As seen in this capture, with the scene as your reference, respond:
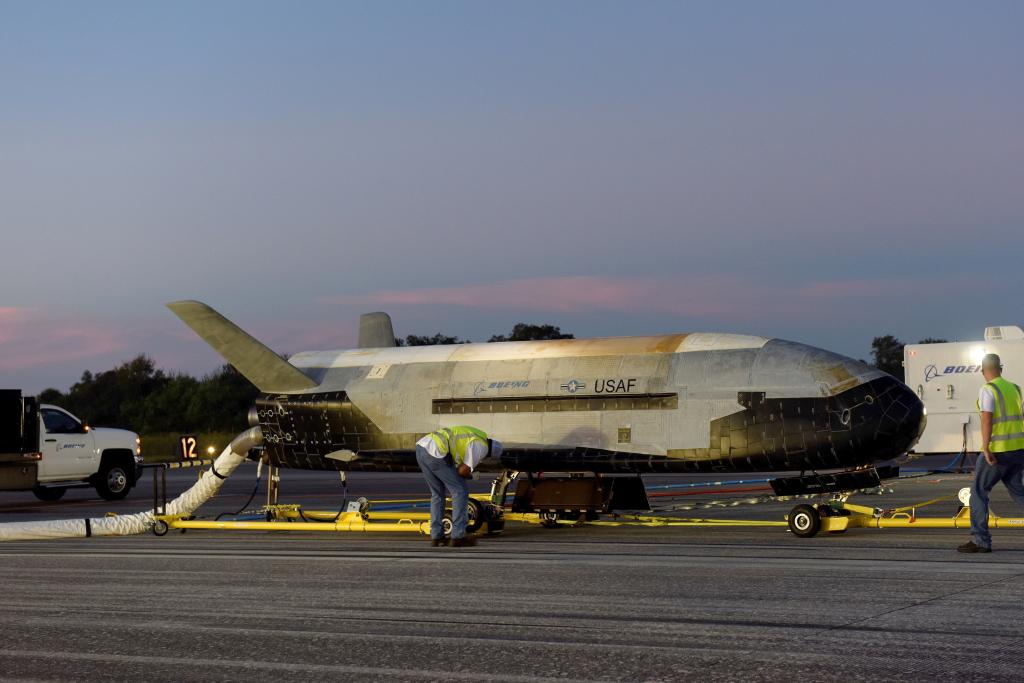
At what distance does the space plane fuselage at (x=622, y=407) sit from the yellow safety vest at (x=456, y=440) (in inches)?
54.5

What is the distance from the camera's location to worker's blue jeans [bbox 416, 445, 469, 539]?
Answer: 1614cm

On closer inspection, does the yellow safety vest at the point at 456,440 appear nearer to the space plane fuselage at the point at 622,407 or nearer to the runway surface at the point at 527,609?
the runway surface at the point at 527,609

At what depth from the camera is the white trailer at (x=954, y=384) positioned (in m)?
30.9

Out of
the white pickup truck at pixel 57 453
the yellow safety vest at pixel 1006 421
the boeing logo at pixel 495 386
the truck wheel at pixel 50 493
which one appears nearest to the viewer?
the yellow safety vest at pixel 1006 421

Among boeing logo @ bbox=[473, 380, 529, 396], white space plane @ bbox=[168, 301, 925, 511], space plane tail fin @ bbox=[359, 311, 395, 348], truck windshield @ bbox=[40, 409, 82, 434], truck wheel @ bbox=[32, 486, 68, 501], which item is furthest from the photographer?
truck wheel @ bbox=[32, 486, 68, 501]

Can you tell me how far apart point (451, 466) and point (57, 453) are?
16498 mm

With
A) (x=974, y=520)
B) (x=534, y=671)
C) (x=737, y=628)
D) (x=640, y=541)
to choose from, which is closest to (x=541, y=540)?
(x=640, y=541)

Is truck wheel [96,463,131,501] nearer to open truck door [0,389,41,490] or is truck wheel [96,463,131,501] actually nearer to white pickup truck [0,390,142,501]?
white pickup truck [0,390,142,501]

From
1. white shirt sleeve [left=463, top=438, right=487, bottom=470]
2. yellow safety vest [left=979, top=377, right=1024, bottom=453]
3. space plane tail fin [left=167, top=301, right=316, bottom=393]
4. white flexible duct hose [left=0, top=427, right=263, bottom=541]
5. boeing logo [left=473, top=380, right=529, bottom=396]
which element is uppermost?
space plane tail fin [left=167, top=301, right=316, bottom=393]

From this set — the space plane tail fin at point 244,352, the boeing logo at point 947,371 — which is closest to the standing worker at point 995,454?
the space plane tail fin at point 244,352

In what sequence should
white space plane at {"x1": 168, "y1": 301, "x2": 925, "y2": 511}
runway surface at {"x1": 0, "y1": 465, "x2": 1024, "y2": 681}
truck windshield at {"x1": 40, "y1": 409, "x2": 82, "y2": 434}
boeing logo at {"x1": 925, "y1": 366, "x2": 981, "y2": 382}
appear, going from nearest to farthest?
runway surface at {"x1": 0, "y1": 465, "x2": 1024, "y2": 681}, white space plane at {"x1": 168, "y1": 301, "x2": 925, "y2": 511}, truck windshield at {"x1": 40, "y1": 409, "x2": 82, "y2": 434}, boeing logo at {"x1": 925, "y1": 366, "x2": 981, "y2": 382}

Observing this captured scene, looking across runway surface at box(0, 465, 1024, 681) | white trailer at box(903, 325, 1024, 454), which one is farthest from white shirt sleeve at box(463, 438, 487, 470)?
white trailer at box(903, 325, 1024, 454)

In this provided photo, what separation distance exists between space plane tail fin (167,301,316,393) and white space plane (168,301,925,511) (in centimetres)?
2

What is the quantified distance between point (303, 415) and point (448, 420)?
2.92 meters
